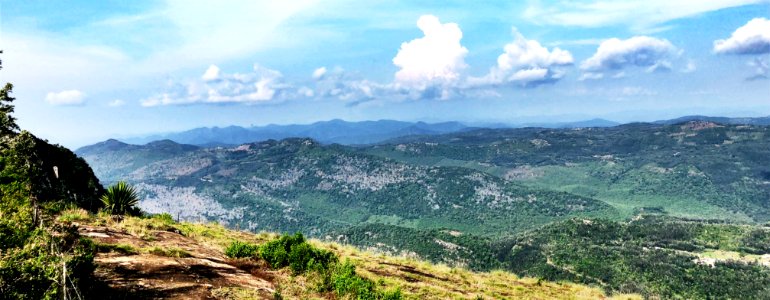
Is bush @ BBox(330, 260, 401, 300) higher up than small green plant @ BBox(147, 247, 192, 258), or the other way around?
small green plant @ BBox(147, 247, 192, 258)

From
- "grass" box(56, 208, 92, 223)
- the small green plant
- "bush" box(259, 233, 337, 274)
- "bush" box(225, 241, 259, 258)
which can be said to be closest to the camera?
the small green plant

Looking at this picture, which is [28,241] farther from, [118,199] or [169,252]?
[118,199]

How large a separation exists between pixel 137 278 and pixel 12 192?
323 inches

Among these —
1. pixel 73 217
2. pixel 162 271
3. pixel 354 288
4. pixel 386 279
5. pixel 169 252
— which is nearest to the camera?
pixel 162 271

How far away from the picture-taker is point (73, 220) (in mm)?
27078

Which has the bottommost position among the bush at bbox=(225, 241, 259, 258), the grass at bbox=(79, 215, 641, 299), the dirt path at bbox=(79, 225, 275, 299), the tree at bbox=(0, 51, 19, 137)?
the grass at bbox=(79, 215, 641, 299)

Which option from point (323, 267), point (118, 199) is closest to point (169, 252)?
point (323, 267)

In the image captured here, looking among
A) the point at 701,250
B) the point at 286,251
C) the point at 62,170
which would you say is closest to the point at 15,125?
the point at 286,251

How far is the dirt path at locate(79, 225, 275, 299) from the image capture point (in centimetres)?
1902

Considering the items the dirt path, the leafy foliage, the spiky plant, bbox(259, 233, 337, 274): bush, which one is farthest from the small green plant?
the spiky plant

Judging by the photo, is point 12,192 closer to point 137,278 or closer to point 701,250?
point 137,278

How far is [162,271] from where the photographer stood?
21188mm

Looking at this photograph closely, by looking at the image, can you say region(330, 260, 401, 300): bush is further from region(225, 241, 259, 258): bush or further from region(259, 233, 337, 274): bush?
region(225, 241, 259, 258): bush

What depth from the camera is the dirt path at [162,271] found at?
19016mm
